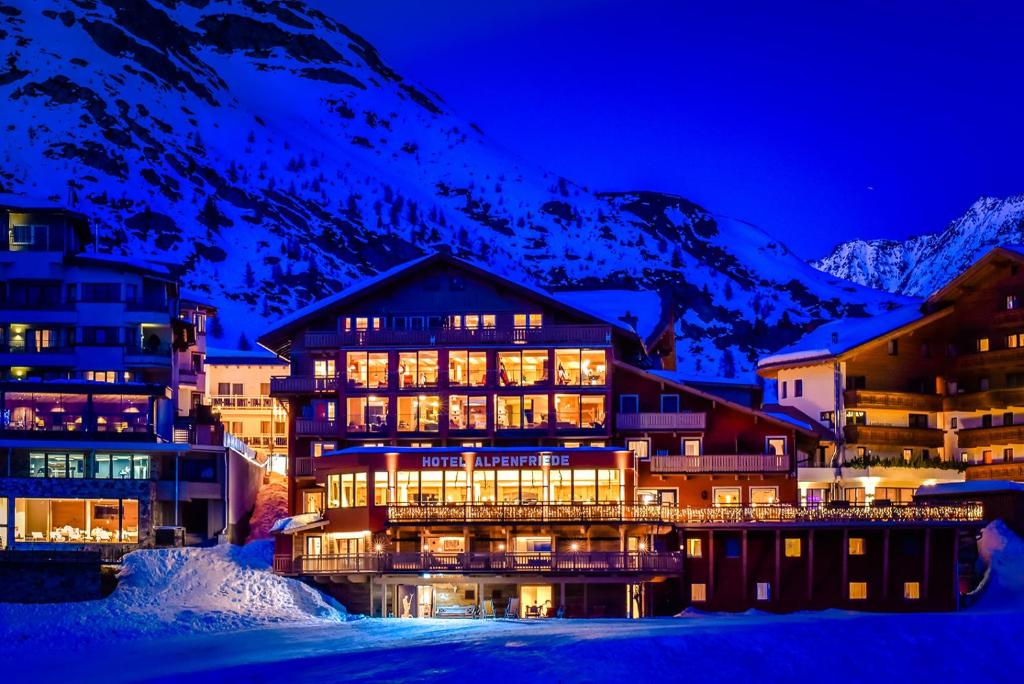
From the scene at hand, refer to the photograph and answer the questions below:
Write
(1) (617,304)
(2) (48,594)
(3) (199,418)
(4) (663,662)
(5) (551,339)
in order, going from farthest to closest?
(1) (617,304), (3) (199,418), (5) (551,339), (2) (48,594), (4) (663,662)

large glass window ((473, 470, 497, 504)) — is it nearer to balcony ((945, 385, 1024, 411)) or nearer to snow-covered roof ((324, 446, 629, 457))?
snow-covered roof ((324, 446, 629, 457))

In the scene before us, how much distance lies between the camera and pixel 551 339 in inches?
3516

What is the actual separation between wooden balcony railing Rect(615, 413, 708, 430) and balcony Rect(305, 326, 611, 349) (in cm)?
465

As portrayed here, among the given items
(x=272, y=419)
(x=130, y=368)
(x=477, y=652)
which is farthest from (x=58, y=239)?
(x=477, y=652)

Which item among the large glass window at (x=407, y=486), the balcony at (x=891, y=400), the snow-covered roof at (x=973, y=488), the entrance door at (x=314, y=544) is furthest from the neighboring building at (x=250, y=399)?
the snow-covered roof at (x=973, y=488)

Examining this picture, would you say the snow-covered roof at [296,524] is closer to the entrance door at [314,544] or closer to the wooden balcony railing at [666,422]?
the entrance door at [314,544]

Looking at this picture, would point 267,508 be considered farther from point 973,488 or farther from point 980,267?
point 980,267

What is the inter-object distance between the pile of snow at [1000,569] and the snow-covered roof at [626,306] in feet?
79.6

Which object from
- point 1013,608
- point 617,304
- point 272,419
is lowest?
point 1013,608

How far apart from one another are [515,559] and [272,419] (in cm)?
3773

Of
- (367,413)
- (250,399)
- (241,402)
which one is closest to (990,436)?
(367,413)

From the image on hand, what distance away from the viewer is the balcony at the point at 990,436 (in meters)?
92.5

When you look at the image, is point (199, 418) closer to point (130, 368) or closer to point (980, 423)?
point (130, 368)

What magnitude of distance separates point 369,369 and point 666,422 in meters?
16.7
